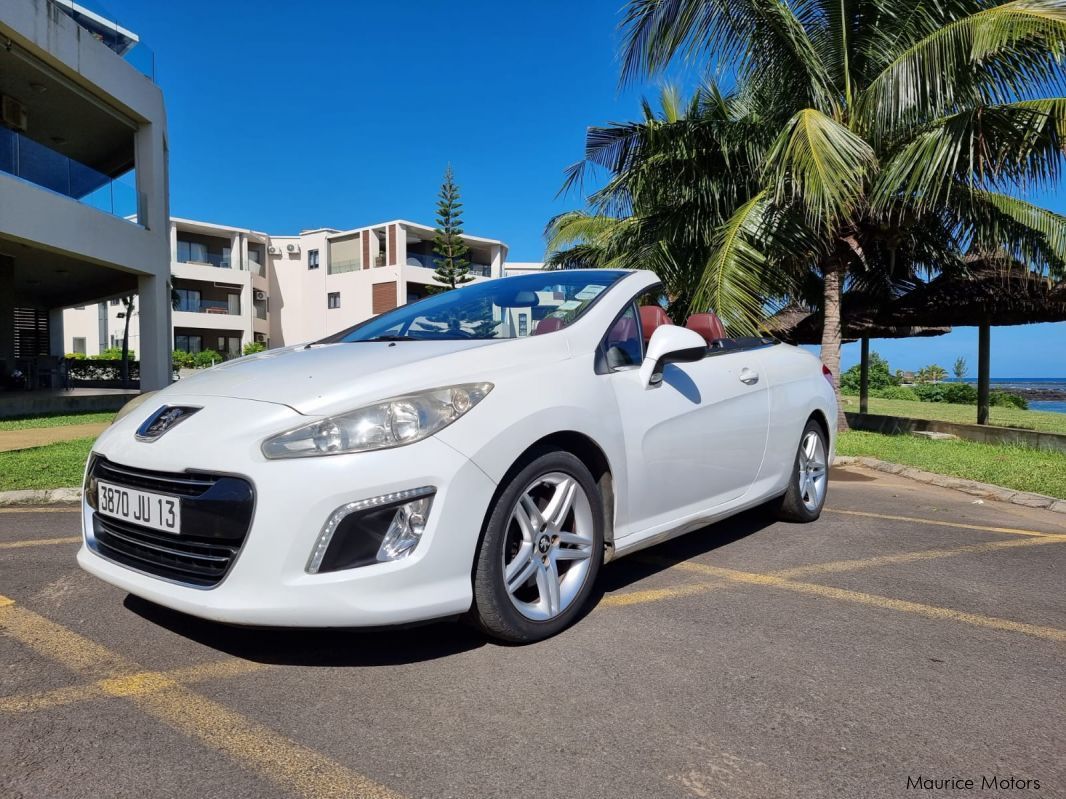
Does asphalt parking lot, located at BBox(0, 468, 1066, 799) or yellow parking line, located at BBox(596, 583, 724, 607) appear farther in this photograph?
yellow parking line, located at BBox(596, 583, 724, 607)

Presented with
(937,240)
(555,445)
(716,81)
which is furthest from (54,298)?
(555,445)

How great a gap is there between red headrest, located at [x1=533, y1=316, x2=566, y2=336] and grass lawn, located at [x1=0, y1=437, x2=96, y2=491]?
449 cm

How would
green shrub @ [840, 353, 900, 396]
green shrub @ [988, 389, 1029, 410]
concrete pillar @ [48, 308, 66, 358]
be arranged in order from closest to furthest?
1. green shrub @ [988, 389, 1029, 410]
2. concrete pillar @ [48, 308, 66, 358]
3. green shrub @ [840, 353, 900, 396]

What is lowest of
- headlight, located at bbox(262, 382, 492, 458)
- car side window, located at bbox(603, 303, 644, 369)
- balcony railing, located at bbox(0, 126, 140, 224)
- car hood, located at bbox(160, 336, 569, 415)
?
headlight, located at bbox(262, 382, 492, 458)

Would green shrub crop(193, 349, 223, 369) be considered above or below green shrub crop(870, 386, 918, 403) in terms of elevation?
above

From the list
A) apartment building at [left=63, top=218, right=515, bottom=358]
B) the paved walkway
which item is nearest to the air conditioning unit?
the paved walkway

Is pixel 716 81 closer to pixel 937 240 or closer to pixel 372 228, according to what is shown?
pixel 937 240

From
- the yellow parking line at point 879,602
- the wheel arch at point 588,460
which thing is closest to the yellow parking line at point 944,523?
the yellow parking line at point 879,602

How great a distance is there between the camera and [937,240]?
1210cm

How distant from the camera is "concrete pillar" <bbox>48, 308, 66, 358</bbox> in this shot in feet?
Result: 90.8

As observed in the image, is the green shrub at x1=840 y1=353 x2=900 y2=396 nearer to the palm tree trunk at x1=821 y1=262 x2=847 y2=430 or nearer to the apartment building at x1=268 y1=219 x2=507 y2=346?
the apartment building at x1=268 y1=219 x2=507 y2=346

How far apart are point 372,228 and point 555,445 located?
49.0 m

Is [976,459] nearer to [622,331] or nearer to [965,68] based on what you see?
[965,68]

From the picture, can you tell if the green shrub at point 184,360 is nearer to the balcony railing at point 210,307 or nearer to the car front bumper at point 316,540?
the balcony railing at point 210,307
